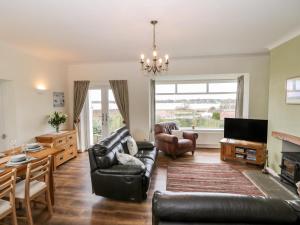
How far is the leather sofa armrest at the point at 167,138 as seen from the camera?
4984 mm

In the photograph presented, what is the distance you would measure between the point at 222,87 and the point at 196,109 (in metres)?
1.15

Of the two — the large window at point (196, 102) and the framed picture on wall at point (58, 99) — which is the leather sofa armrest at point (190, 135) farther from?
the framed picture on wall at point (58, 99)

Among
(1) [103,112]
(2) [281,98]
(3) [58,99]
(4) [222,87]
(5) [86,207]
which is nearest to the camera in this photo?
→ (5) [86,207]

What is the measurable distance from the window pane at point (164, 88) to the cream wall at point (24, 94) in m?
3.37

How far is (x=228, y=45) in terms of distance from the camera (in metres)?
4.02

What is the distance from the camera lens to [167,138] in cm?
509

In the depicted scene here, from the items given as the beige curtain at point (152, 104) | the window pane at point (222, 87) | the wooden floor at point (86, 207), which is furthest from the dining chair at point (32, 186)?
the window pane at point (222, 87)

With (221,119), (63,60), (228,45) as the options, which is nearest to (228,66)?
(228,45)

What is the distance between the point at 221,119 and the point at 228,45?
3.04 metres

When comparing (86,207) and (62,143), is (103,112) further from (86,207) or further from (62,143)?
(86,207)

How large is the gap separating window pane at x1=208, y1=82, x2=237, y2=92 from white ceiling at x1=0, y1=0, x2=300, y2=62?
1.80 meters

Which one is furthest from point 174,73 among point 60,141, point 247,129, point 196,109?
point 60,141

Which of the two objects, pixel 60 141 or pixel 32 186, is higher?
pixel 60 141

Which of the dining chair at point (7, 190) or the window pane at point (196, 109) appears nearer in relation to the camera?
the dining chair at point (7, 190)
